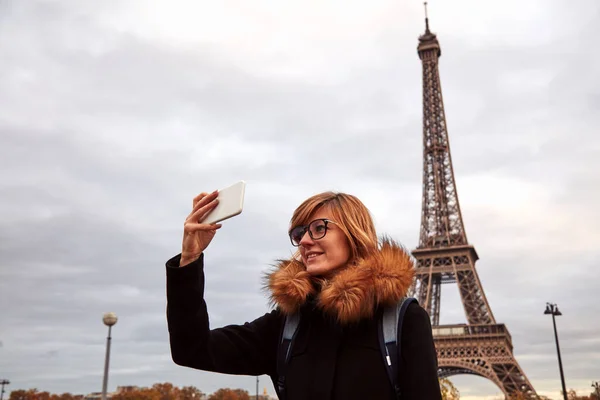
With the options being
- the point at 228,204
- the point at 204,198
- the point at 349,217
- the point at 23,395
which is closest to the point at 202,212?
the point at 204,198

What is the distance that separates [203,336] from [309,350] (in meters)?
A: 0.50

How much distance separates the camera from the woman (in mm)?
2480

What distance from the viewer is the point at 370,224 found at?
2.96m

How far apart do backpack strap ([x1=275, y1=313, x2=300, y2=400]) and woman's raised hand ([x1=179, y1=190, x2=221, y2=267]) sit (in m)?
0.52

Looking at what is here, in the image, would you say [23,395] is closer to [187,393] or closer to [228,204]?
[187,393]

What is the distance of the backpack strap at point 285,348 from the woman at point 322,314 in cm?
3

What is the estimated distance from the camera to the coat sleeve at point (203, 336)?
8.91 feet

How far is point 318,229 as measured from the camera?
290 cm

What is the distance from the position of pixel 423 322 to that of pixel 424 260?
51444 millimetres

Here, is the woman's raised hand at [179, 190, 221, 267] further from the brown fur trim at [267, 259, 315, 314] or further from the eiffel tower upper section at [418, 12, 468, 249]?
the eiffel tower upper section at [418, 12, 468, 249]

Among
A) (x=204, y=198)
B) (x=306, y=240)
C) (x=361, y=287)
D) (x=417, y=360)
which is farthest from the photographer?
(x=306, y=240)

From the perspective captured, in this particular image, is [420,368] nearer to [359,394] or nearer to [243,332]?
[359,394]

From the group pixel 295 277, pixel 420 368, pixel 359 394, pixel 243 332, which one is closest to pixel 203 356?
pixel 243 332

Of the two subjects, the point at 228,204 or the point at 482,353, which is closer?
the point at 228,204
